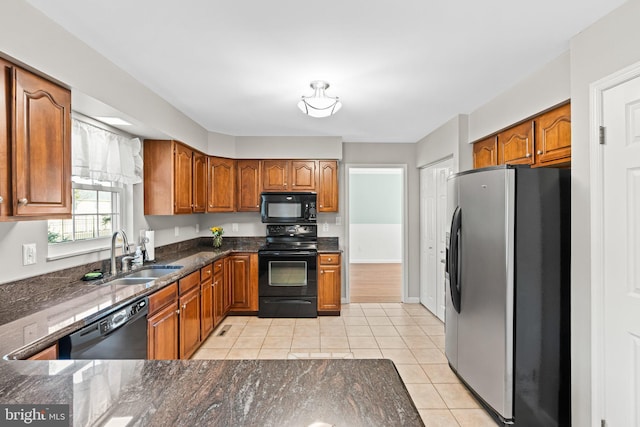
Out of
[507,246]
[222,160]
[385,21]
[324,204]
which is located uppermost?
[385,21]

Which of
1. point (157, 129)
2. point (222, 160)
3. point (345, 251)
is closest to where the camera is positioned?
point (157, 129)

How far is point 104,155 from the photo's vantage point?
9.07ft

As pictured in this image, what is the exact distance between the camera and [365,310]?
15.4 feet

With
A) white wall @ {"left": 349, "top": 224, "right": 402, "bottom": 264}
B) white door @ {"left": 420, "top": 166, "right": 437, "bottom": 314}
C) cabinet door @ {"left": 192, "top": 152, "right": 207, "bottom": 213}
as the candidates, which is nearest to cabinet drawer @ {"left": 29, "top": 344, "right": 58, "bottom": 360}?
cabinet door @ {"left": 192, "top": 152, "right": 207, "bottom": 213}

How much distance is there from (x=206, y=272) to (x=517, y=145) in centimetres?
312

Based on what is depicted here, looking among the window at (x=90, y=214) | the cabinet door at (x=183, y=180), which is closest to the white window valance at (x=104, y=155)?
the window at (x=90, y=214)

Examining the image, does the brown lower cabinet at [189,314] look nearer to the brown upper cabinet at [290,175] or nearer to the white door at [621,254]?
the brown upper cabinet at [290,175]

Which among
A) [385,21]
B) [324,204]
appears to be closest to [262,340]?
[324,204]

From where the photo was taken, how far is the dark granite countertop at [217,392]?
0.84m

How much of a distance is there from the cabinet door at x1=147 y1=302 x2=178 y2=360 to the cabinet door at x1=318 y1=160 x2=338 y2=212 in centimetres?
248

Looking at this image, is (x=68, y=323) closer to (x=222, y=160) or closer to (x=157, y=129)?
(x=157, y=129)

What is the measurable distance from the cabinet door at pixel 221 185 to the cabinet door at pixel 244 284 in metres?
0.72

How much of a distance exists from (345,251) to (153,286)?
304 centimetres

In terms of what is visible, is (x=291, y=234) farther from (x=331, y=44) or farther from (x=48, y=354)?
(x=48, y=354)
